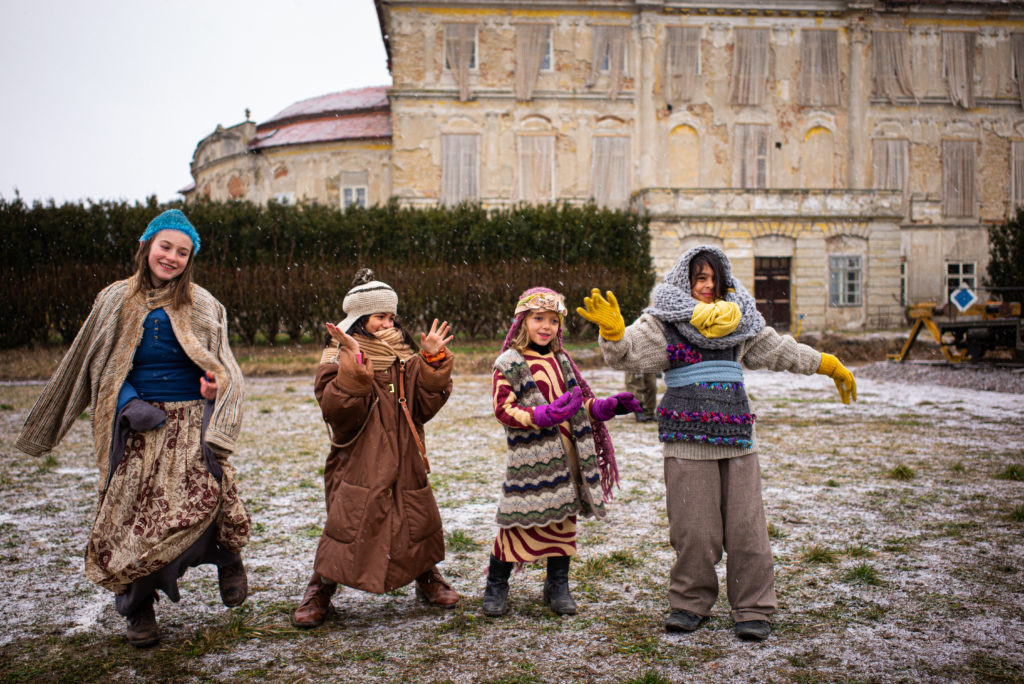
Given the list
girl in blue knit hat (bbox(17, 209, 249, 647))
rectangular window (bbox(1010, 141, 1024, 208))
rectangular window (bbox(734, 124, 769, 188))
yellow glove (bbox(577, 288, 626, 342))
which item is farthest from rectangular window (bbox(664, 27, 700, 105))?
girl in blue knit hat (bbox(17, 209, 249, 647))

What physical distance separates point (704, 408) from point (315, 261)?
19.1 m

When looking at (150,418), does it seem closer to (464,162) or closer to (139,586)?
(139,586)

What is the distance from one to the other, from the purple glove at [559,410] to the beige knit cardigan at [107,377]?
1.46 m

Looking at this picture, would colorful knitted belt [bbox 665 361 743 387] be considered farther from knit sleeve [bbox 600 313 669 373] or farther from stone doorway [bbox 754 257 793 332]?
stone doorway [bbox 754 257 793 332]

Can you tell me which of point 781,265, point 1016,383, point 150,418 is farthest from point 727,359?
point 781,265

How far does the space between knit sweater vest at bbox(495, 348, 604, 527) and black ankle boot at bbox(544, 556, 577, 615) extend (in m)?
0.31

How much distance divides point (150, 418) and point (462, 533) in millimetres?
2277

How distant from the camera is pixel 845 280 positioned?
27234 millimetres

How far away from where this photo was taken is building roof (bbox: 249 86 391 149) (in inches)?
1287

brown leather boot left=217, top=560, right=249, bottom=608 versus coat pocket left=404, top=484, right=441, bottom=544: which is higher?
coat pocket left=404, top=484, right=441, bottom=544

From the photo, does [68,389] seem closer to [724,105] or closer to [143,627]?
[143,627]

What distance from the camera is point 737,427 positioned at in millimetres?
3678

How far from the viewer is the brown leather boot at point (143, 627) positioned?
3.48 meters

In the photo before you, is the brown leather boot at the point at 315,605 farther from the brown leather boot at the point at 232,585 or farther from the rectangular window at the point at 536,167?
the rectangular window at the point at 536,167
